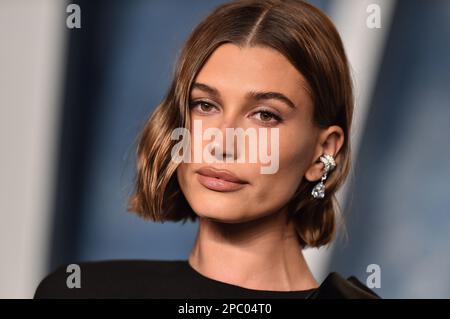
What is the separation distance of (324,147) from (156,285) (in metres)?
0.62

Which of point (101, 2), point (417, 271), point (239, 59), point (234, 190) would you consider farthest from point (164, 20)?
point (417, 271)

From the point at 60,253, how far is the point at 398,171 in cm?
119

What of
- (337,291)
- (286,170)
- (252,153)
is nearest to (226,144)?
(252,153)

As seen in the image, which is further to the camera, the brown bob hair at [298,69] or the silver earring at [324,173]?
the silver earring at [324,173]

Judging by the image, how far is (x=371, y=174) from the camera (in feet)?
8.28

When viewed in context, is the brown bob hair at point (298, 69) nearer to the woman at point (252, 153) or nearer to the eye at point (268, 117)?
the woman at point (252, 153)

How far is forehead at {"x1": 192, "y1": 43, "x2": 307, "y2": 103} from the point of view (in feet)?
6.54

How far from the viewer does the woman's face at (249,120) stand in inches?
78.7

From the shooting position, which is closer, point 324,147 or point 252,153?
point 252,153

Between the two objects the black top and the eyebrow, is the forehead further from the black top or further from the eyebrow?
the black top

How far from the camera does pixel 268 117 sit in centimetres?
204

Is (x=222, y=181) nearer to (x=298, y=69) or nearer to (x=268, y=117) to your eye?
(x=268, y=117)

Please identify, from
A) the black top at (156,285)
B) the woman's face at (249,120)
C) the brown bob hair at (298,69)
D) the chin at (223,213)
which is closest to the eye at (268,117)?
A: the woman's face at (249,120)

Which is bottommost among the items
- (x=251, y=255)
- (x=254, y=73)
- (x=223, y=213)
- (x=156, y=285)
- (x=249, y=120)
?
(x=156, y=285)
